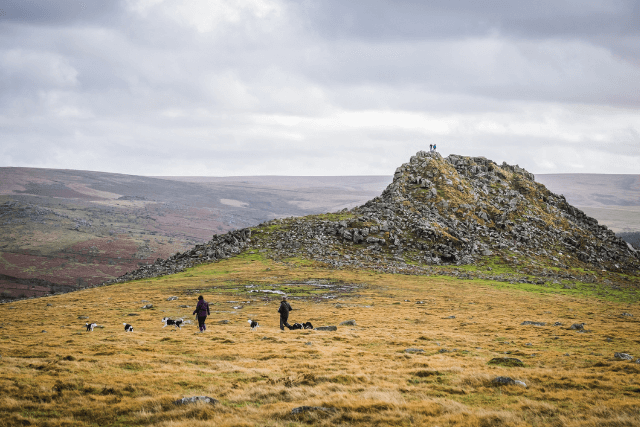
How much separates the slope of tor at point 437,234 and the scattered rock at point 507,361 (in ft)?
196

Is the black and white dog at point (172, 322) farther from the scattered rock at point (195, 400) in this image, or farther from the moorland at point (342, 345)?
the scattered rock at point (195, 400)

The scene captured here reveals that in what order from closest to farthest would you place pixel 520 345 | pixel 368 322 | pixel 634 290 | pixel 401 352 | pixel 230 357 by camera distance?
pixel 230 357 < pixel 401 352 < pixel 520 345 < pixel 368 322 < pixel 634 290

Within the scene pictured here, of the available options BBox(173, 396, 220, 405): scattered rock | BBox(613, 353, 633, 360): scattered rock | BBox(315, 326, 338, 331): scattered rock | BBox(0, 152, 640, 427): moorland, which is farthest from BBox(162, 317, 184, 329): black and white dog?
BBox(613, 353, 633, 360): scattered rock

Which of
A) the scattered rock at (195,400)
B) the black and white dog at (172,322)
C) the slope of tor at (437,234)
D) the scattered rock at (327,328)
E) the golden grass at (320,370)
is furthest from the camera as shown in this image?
the slope of tor at (437,234)

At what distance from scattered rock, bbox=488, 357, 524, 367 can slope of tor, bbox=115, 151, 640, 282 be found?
5972cm

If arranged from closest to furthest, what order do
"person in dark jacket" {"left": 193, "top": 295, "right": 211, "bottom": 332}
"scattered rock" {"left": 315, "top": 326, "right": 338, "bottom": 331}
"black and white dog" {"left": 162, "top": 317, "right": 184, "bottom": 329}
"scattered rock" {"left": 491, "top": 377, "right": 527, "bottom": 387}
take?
"scattered rock" {"left": 491, "top": 377, "right": 527, "bottom": 387}, "person in dark jacket" {"left": 193, "top": 295, "right": 211, "bottom": 332}, "scattered rock" {"left": 315, "top": 326, "right": 338, "bottom": 331}, "black and white dog" {"left": 162, "top": 317, "right": 184, "bottom": 329}

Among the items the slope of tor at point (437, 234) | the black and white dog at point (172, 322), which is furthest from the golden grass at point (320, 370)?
the slope of tor at point (437, 234)

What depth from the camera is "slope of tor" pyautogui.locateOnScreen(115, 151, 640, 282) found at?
298 feet

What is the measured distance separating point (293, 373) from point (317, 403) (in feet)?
16.1

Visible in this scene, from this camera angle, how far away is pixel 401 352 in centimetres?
2570

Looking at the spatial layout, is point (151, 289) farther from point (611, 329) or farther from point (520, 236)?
point (520, 236)

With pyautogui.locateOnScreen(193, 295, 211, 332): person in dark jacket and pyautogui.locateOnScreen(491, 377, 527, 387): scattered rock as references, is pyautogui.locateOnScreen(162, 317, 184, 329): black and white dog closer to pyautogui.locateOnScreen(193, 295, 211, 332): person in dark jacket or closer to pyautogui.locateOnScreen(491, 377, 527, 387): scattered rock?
pyautogui.locateOnScreen(193, 295, 211, 332): person in dark jacket

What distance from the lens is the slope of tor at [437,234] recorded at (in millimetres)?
90688

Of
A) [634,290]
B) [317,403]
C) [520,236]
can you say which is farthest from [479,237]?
[317,403]
